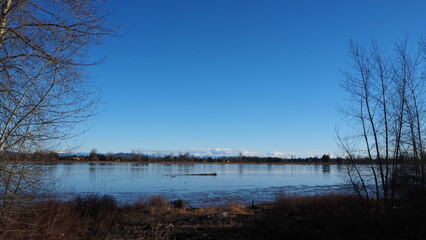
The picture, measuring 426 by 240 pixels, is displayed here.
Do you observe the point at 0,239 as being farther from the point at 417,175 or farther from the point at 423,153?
the point at 423,153

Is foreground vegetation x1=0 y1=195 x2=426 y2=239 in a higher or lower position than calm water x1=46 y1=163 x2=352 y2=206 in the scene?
higher

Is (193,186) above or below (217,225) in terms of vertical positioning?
below

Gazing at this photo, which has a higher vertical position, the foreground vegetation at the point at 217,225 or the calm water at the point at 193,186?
the foreground vegetation at the point at 217,225

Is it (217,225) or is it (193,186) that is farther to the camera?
(193,186)

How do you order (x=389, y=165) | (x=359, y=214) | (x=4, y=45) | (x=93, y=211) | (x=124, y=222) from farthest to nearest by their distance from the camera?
(x=93, y=211) → (x=124, y=222) → (x=389, y=165) → (x=359, y=214) → (x=4, y=45)

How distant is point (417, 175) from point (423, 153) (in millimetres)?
1262

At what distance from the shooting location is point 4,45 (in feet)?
19.2

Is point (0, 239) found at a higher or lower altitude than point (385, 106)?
lower

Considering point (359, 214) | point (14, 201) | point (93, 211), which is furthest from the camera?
point (93, 211)

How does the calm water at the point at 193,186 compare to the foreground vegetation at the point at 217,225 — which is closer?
the foreground vegetation at the point at 217,225

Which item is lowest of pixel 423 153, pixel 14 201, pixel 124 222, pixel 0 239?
pixel 124 222

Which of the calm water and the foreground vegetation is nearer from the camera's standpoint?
the foreground vegetation

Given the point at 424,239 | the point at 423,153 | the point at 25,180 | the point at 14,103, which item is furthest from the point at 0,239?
the point at 423,153

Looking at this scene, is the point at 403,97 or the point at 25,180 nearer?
the point at 25,180
